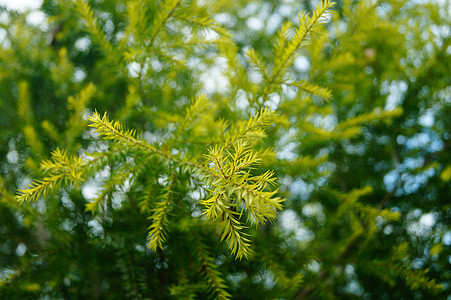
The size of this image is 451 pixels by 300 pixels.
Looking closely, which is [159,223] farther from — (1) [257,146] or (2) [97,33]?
(2) [97,33]

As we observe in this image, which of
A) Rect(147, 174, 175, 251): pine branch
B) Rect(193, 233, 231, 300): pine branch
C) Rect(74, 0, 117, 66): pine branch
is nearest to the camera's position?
Rect(147, 174, 175, 251): pine branch

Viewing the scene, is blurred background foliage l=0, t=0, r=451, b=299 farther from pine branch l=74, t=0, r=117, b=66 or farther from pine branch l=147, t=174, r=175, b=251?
pine branch l=147, t=174, r=175, b=251

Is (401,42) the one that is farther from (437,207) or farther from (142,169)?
(142,169)

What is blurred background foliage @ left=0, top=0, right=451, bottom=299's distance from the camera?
1098 millimetres

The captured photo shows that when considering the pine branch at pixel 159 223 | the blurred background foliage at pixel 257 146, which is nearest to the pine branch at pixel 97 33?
the blurred background foliage at pixel 257 146

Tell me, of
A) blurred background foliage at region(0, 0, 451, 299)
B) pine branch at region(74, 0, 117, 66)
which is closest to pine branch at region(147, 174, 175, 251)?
blurred background foliage at region(0, 0, 451, 299)

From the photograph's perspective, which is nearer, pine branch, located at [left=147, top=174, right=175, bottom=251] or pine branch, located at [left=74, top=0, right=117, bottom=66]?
pine branch, located at [left=147, top=174, right=175, bottom=251]

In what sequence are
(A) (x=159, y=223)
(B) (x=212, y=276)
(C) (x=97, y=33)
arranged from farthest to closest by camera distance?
(C) (x=97, y=33)
(B) (x=212, y=276)
(A) (x=159, y=223)

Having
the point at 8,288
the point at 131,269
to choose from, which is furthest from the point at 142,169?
the point at 8,288

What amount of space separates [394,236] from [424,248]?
15cm

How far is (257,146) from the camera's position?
1.08m

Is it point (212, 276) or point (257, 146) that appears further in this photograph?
point (257, 146)

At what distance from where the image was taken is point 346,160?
2037 mm

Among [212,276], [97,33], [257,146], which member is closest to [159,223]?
[212,276]
